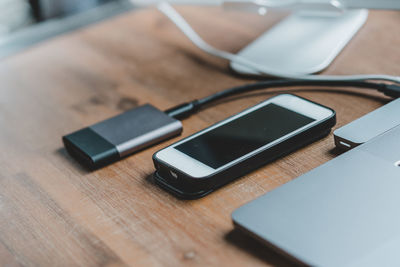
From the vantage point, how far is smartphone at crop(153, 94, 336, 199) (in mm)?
452

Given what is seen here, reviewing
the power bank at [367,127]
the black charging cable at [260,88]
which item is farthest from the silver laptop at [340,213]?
the black charging cable at [260,88]

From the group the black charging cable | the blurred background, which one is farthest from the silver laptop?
the blurred background

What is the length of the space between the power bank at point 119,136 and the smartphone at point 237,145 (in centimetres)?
6

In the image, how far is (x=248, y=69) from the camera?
2.19 feet

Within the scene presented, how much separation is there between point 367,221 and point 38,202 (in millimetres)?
309

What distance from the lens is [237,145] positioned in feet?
1.56

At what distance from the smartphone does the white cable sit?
0.09 meters

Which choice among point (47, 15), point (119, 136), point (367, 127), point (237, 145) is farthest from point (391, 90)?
point (47, 15)

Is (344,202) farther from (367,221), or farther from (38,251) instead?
(38,251)

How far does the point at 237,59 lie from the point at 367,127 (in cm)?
24

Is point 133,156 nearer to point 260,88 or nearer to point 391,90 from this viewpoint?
point 260,88

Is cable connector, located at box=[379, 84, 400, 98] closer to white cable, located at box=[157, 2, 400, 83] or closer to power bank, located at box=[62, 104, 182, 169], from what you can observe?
white cable, located at box=[157, 2, 400, 83]

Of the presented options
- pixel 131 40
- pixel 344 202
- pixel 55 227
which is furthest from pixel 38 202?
A: pixel 131 40

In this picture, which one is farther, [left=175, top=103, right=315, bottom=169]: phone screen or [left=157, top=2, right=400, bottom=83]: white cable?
[left=157, top=2, right=400, bottom=83]: white cable
